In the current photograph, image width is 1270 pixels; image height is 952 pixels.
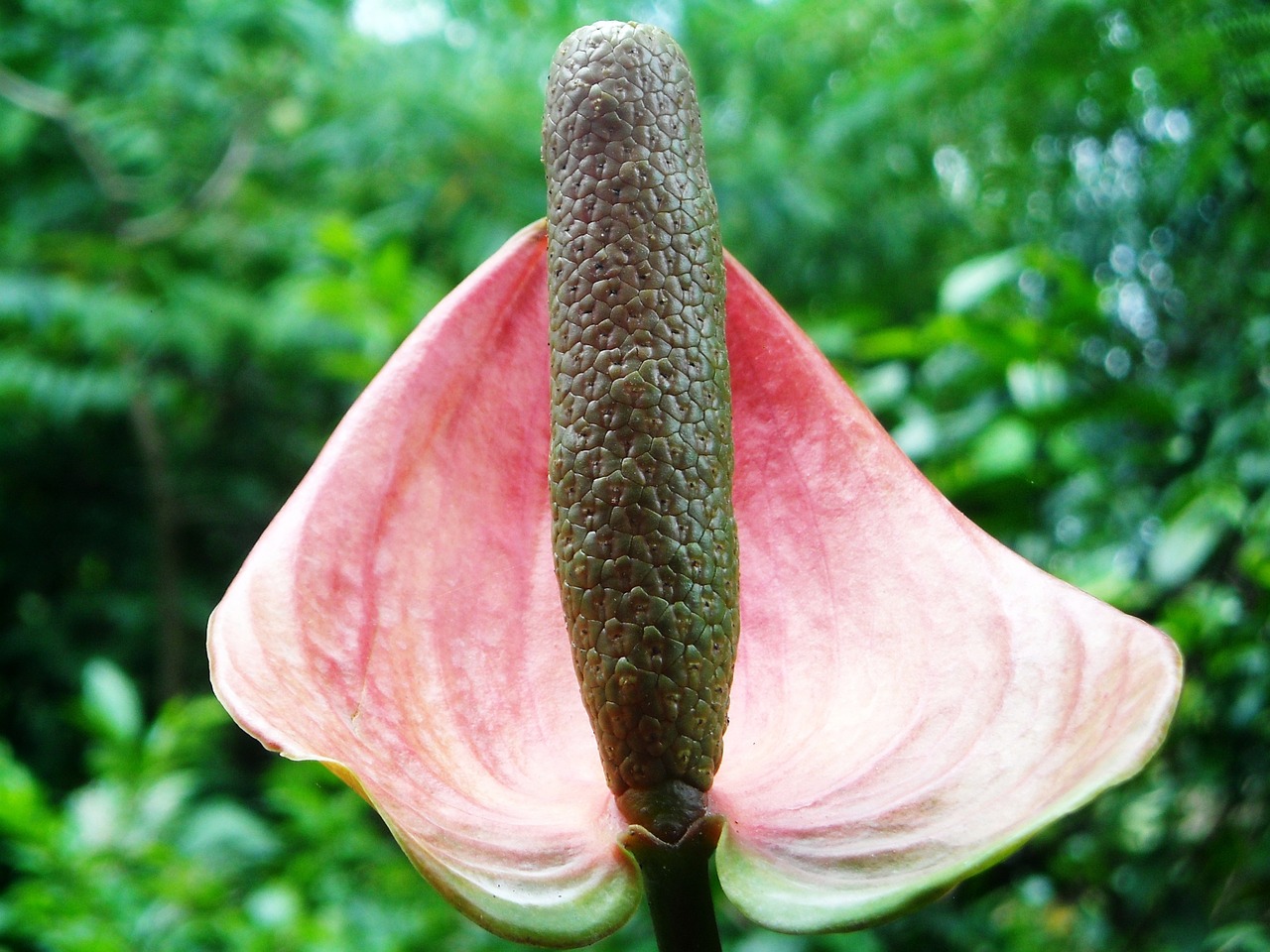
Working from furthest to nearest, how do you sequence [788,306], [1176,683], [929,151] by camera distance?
[788,306], [929,151], [1176,683]

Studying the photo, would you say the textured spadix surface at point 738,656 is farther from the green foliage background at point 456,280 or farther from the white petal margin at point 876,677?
the green foliage background at point 456,280

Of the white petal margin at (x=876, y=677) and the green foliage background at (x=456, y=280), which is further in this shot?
the green foliage background at (x=456, y=280)

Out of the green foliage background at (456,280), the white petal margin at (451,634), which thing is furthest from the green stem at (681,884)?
the green foliage background at (456,280)

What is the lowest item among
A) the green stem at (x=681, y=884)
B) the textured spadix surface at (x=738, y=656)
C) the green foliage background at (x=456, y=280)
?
the green foliage background at (x=456, y=280)

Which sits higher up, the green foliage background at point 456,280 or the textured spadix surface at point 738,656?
the textured spadix surface at point 738,656

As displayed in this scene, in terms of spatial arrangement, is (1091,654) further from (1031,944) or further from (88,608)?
(88,608)

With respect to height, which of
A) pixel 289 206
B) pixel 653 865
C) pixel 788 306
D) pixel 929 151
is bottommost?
pixel 788 306

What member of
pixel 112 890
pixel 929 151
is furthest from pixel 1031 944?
pixel 929 151
